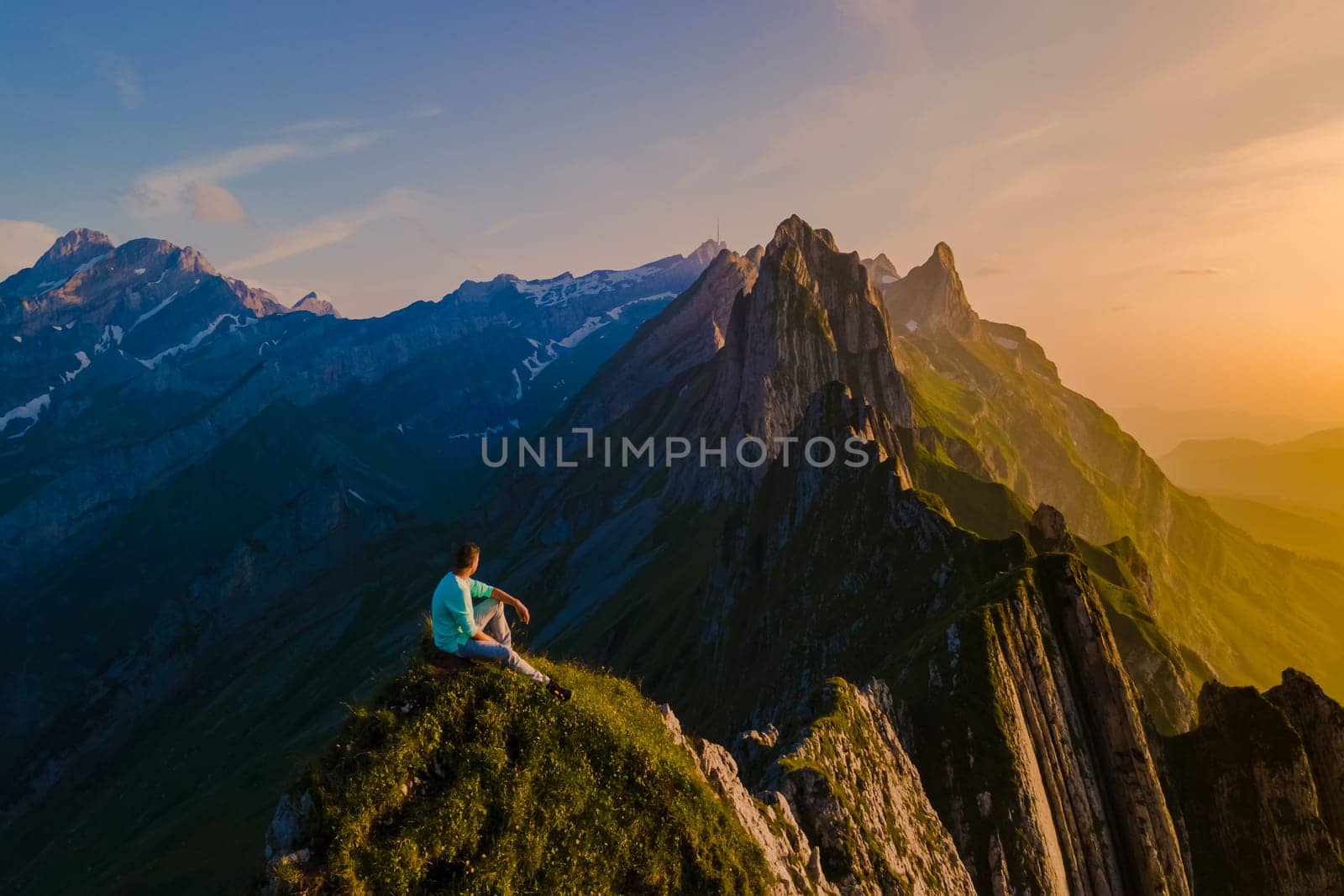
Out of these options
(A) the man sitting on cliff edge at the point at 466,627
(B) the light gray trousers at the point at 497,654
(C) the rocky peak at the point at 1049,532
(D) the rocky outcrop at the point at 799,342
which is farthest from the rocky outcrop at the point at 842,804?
(D) the rocky outcrop at the point at 799,342

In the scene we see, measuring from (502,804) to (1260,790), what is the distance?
37.7 metres

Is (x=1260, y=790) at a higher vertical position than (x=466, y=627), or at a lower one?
lower

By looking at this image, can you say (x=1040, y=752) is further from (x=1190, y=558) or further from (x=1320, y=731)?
(x=1190, y=558)

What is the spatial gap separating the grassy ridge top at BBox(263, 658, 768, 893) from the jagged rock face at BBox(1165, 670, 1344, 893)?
99.2ft

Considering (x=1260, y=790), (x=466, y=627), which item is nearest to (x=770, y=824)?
(x=466, y=627)

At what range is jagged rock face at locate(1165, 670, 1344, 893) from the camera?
106 feet

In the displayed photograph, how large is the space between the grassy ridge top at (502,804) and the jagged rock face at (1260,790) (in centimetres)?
3022

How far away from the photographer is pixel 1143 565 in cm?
9481

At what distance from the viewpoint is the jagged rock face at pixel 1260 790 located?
3234 centimetres

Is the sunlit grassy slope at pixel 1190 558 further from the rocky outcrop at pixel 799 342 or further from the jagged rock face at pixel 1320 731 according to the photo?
the jagged rock face at pixel 1320 731

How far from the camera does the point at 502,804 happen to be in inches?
559

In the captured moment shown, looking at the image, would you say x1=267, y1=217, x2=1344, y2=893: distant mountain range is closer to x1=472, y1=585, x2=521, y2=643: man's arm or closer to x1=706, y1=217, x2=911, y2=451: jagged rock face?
→ x1=472, y1=585, x2=521, y2=643: man's arm

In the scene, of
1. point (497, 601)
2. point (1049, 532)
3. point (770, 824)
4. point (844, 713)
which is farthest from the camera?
point (1049, 532)

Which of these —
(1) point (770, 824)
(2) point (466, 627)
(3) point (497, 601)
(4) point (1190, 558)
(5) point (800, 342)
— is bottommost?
(4) point (1190, 558)
